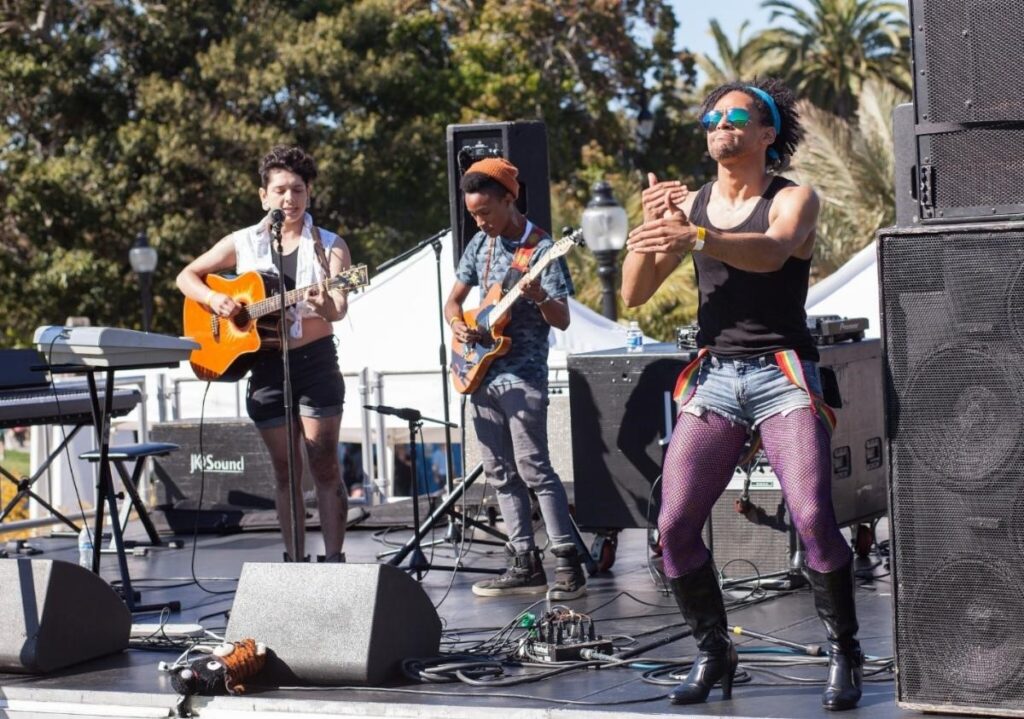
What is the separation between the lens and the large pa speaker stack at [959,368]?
4051mm

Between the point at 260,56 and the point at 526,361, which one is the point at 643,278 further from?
the point at 260,56

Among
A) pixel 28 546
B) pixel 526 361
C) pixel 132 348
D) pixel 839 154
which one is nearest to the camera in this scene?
pixel 132 348

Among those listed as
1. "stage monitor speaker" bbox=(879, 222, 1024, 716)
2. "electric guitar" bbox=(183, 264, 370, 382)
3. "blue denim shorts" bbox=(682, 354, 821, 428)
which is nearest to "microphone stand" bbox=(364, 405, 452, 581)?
"electric guitar" bbox=(183, 264, 370, 382)

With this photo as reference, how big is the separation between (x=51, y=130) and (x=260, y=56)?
385 cm

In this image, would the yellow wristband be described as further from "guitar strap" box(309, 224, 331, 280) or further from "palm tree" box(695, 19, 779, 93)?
"palm tree" box(695, 19, 779, 93)

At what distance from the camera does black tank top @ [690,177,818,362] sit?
4402 millimetres

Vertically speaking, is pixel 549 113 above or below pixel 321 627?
above

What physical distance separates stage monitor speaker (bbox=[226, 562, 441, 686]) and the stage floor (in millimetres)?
59

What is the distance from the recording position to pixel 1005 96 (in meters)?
4.06

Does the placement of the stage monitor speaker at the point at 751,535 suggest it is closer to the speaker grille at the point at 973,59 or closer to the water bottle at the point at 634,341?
the water bottle at the point at 634,341

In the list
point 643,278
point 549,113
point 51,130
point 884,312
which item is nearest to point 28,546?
point 643,278

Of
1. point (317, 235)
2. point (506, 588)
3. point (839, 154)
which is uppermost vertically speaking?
point (839, 154)

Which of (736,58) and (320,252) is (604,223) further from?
(736,58)

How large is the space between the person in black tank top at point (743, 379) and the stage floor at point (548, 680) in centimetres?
22
